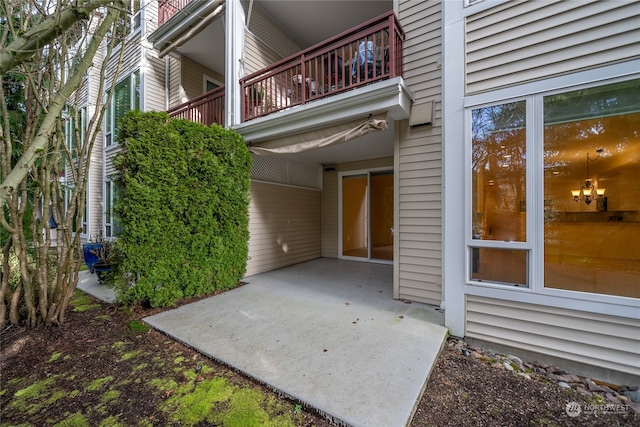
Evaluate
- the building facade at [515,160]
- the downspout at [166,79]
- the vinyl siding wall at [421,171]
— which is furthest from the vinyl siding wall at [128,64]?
the vinyl siding wall at [421,171]

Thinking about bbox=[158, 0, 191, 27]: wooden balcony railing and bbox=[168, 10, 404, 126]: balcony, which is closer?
bbox=[168, 10, 404, 126]: balcony

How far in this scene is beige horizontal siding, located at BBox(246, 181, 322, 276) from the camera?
5.52 metres

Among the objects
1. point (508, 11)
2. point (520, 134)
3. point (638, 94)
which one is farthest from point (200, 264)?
point (638, 94)

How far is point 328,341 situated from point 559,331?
2247 millimetres

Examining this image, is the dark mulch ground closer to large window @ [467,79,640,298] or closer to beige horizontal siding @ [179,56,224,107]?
large window @ [467,79,640,298]

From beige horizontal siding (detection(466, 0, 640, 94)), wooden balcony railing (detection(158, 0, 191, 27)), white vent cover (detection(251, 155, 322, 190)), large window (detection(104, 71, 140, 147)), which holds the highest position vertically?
wooden balcony railing (detection(158, 0, 191, 27))

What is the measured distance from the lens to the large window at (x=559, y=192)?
243 cm

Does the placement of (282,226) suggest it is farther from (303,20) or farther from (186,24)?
(186,24)

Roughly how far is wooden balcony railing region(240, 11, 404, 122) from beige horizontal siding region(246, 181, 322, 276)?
1783mm

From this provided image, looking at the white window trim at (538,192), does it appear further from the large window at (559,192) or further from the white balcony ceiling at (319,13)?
the white balcony ceiling at (319,13)

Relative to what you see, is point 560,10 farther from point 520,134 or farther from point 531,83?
point 520,134

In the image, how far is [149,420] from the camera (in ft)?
5.99

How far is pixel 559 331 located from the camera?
8.08 feet

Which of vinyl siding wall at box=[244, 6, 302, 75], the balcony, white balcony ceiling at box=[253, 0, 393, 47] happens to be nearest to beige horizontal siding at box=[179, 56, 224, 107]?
the balcony
